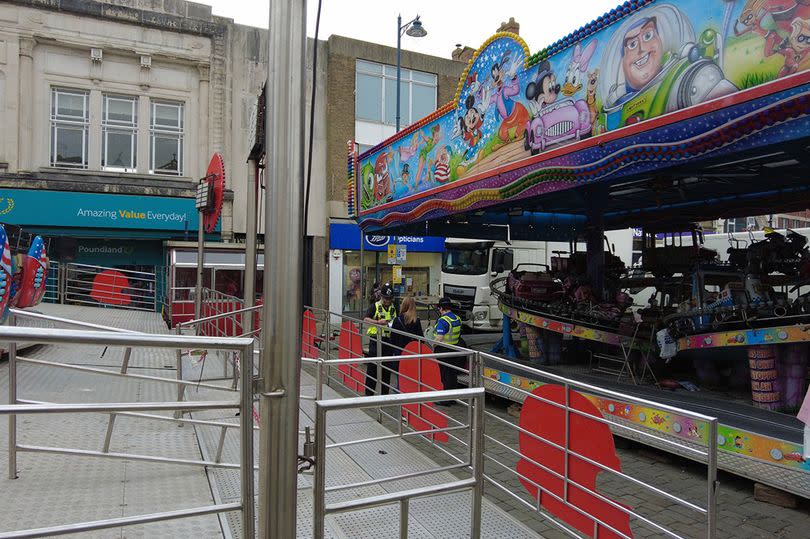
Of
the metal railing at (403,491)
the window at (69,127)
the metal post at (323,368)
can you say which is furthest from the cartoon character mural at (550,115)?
the window at (69,127)

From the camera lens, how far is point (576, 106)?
20.0ft

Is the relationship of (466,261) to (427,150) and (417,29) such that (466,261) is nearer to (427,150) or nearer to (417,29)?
(417,29)

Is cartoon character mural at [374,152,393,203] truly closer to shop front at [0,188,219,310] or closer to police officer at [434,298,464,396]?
police officer at [434,298,464,396]

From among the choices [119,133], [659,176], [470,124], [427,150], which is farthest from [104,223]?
[659,176]

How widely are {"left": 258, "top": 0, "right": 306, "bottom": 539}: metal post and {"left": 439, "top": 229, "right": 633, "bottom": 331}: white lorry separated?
569 inches

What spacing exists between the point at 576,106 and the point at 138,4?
1938cm

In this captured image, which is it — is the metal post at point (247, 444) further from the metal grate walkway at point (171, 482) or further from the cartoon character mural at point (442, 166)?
the cartoon character mural at point (442, 166)

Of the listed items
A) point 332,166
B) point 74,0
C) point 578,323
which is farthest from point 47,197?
point 578,323

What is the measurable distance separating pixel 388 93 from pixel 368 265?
760 cm

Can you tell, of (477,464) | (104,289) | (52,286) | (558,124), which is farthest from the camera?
(104,289)

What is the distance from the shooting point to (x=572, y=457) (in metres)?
3.75

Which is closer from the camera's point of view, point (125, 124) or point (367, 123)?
point (125, 124)

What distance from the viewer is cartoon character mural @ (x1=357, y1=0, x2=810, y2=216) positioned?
4.28 m

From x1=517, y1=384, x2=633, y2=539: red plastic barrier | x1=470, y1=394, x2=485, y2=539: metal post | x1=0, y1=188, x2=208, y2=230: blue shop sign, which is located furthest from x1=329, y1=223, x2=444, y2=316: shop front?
x1=470, y1=394, x2=485, y2=539: metal post
